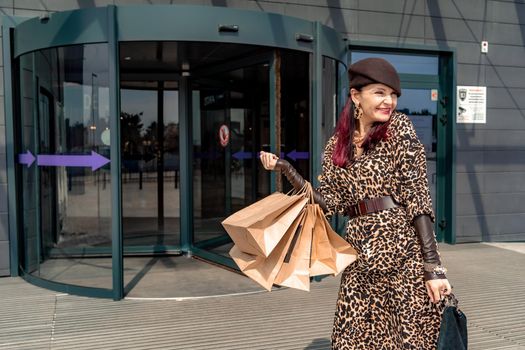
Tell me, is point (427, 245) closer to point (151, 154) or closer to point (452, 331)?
point (452, 331)

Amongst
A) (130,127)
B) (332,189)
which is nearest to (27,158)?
(130,127)

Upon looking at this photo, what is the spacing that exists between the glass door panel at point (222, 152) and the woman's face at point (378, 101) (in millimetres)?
3809

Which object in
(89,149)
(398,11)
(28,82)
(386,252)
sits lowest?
(386,252)

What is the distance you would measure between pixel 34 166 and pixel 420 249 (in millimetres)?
4483

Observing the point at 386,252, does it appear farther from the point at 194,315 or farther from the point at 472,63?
the point at 472,63

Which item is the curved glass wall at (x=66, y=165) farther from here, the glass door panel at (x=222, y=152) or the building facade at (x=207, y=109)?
the glass door panel at (x=222, y=152)

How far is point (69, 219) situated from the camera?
5.71m

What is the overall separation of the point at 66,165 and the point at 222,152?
6.99 ft

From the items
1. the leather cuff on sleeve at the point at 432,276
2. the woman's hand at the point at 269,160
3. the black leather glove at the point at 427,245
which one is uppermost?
the woman's hand at the point at 269,160

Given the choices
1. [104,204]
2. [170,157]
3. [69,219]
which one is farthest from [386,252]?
[170,157]

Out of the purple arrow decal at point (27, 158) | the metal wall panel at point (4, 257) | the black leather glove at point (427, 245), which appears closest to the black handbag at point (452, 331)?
the black leather glove at point (427, 245)

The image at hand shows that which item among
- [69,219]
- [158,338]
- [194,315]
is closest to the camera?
[158,338]

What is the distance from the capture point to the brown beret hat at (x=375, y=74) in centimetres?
216

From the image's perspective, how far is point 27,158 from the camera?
5.57 m
